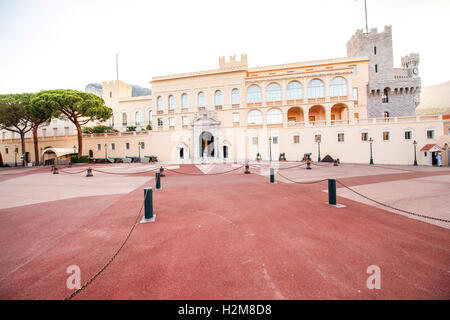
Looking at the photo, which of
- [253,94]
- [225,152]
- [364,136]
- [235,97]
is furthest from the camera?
[235,97]

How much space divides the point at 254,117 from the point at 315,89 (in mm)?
10699

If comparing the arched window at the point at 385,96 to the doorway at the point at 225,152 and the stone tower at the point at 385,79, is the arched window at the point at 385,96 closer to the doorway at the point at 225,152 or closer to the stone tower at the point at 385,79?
the stone tower at the point at 385,79

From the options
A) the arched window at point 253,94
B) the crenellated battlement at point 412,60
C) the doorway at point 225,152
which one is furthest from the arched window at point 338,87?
the crenellated battlement at point 412,60

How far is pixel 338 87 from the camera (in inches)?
1156

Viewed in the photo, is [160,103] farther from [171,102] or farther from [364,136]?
[364,136]

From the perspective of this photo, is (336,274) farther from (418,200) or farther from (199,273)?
(418,200)

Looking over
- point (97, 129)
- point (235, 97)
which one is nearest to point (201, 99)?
point (235, 97)

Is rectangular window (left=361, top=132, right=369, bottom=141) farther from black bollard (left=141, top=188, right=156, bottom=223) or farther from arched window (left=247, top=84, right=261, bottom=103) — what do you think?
black bollard (left=141, top=188, right=156, bottom=223)

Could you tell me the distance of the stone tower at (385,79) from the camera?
3288cm

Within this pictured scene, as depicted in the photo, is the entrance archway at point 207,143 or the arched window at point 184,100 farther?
the arched window at point 184,100

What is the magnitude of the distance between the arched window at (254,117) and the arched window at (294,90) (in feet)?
18.3
